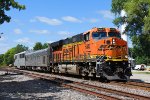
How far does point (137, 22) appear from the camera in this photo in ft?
174

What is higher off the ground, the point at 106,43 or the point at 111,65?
the point at 106,43

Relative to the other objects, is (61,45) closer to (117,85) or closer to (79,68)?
(79,68)

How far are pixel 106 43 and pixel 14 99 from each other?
396 inches

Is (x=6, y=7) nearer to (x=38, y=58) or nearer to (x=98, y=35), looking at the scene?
(x=98, y=35)

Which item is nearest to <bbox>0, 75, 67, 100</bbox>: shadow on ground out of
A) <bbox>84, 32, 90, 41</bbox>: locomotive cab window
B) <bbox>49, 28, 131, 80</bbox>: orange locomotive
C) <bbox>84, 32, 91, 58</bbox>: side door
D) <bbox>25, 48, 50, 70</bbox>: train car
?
<bbox>49, 28, 131, 80</bbox>: orange locomotive

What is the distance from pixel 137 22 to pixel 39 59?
17.1 m

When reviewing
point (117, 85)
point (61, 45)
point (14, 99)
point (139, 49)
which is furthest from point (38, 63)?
point (14, 99)

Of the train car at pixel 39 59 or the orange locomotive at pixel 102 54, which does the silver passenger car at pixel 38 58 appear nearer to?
the train car at pixel 39 59

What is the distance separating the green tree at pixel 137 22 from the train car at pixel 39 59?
14.2m

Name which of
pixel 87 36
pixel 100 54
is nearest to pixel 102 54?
pixel 100 54

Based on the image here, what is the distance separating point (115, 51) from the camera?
79.2 ft

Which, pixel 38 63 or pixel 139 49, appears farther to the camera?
pixel 139 49

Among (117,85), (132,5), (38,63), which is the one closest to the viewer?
(117,85)

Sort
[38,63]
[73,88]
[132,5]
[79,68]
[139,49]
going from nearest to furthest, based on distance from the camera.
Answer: [73,88] < [79,68] < [38,63] < [132,5] < [139,49]
